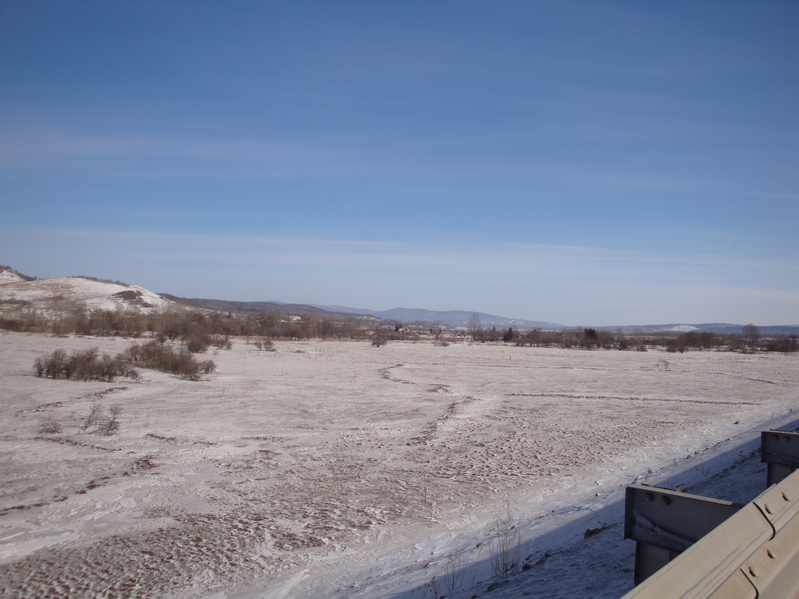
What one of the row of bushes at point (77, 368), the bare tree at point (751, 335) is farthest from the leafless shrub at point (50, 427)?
the bare tree at point (751, 335)

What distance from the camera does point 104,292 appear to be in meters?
129

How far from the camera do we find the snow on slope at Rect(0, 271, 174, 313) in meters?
115

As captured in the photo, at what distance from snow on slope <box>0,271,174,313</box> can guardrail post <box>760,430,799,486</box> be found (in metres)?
117

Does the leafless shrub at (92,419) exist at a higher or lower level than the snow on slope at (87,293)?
lower

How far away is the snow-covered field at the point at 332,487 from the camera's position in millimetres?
6543

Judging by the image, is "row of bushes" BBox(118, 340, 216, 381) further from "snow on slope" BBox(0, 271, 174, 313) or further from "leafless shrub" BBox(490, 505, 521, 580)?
"snow on slope" BBox(0, 271, 174, 313)

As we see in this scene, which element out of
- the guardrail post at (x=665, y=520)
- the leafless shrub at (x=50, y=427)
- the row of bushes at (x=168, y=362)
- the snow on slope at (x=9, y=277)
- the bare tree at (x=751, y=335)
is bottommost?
the leafless shrub at (x=50, y=427)

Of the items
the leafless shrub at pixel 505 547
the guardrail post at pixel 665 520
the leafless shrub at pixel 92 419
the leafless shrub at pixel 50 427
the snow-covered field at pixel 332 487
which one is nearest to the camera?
the guardrail post at pixel 665 520

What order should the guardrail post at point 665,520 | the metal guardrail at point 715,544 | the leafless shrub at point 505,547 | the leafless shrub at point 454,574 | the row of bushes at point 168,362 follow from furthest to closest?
1. the row of bushes at point 168,362
2. the leafless shrub at point 505,547
3. the leafless shrub at point 454,574
4. the guardrail post at point 665,520
5. the metal guardrail at point 715,544

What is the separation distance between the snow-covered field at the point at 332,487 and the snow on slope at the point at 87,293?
104 meters

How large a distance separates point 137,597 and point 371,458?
667 cm

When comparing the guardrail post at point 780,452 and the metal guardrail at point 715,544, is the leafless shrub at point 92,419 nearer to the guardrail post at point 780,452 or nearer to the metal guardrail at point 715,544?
the metal guardrail at point 715,544

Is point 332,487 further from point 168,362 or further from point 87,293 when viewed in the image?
point 87,293

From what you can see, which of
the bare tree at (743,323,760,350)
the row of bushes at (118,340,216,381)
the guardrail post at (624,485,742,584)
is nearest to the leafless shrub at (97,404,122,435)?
the row of bushes at (118,340,216,381)
